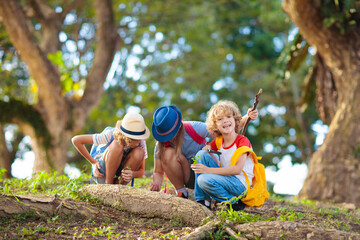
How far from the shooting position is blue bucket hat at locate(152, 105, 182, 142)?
416 centimetres

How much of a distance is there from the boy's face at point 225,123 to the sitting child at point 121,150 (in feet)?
2.93

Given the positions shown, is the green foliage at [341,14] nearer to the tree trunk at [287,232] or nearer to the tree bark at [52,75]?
the tree trunk at [287,232]

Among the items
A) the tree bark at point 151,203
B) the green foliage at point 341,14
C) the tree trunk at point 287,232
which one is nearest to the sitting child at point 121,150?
the tree bark at point 151,203

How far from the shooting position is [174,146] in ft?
14.2

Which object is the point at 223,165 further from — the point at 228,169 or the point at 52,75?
the point at 52,75

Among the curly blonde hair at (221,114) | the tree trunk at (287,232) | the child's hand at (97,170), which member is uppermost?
the curly blonde hair at (221,114)

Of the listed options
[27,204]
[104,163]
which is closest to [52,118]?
[104,163]

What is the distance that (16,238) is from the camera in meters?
3.07

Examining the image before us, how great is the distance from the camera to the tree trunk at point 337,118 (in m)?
7.45

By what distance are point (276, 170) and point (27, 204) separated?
554 inches

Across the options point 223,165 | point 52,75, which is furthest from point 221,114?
point 52,75

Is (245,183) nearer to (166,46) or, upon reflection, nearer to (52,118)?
(52,118)

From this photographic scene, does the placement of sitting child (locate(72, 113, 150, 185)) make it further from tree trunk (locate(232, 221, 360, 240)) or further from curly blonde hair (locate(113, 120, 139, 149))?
tree trunk (locate(232, 221, 360, 240))

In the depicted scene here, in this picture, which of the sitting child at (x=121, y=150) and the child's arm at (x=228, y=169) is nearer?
the child's arm at (x=228, y=169)
